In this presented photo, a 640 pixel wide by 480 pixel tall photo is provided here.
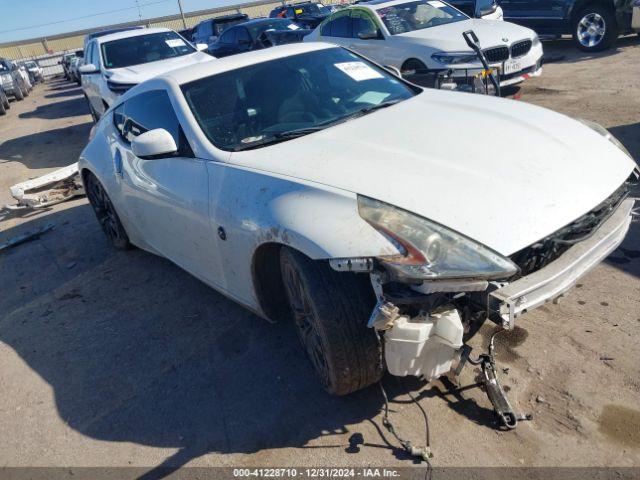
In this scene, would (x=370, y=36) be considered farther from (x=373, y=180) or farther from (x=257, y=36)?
(x=373, y=180)

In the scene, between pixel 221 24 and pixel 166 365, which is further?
pixel 221 24

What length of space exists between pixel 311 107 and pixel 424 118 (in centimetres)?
72

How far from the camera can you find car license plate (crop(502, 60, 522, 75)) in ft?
25.1

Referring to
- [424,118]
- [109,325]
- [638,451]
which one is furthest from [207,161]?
[638,451]

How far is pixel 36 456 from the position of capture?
2.78 metres

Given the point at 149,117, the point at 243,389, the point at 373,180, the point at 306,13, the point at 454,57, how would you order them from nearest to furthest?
the point at 373,180, the point at 243,389, the point at 149,117, the point at 454,57, the point at 306,13

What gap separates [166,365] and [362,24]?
7.24 m

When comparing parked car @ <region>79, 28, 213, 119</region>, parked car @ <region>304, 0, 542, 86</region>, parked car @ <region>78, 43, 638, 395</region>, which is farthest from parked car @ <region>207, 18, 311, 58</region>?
parked car @ <region>78, 43, 638, 395</region>

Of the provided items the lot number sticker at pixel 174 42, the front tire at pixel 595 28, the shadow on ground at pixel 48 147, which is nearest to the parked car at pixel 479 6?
the front tire at pixel 595 28

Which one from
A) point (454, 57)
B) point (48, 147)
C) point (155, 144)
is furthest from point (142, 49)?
Answer: point (155, 144)

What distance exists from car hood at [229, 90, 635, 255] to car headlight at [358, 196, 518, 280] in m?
0.06

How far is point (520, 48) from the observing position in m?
7.79

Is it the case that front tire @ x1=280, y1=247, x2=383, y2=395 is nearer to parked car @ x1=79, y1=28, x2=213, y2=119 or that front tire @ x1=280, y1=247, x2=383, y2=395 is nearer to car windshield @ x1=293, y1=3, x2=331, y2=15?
parked car @ x1=79, y1=28, x2=213, y2=119

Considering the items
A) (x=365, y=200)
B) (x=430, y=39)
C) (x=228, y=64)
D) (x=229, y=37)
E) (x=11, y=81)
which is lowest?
(x=11, y=81)
